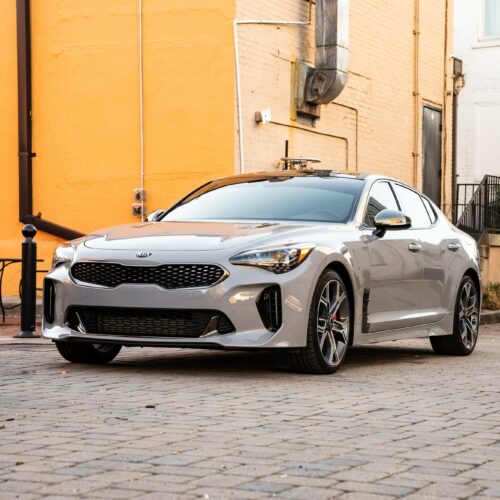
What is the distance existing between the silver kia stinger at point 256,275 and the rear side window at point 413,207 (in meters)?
0.23

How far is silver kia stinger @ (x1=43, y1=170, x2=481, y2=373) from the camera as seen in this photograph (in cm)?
843

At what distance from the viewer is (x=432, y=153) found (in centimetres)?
2419

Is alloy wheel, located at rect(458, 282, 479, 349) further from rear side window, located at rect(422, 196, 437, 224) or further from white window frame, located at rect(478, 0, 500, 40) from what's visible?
white window frame, located at rect(478, 0, 500, 40)

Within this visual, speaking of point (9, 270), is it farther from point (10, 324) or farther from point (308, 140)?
point (308, 140)

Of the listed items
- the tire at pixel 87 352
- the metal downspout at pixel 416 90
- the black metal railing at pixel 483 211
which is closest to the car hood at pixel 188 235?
the tire at pixel 87 352

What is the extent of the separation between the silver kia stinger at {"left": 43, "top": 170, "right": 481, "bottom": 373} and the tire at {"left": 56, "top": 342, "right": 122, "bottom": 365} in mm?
10

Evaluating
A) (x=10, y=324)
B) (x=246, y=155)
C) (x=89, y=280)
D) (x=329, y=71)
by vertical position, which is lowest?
(x=10, y=324)

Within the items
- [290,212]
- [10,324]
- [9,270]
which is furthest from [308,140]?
[290,212]

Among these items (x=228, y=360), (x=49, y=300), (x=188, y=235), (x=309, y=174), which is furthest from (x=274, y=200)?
(x=49, y=300)

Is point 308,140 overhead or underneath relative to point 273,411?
overhead

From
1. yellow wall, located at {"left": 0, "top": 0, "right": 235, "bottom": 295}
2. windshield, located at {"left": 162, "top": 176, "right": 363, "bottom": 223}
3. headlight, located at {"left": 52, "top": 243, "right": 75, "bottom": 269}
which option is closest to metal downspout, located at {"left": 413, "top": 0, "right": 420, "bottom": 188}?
yellow wall, located at {"left": 0, "top": 0, "right": 235, "bottom": 295}

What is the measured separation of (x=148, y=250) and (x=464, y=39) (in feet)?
72.4

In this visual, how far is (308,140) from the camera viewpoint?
19.0 m

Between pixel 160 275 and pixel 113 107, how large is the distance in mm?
9280
